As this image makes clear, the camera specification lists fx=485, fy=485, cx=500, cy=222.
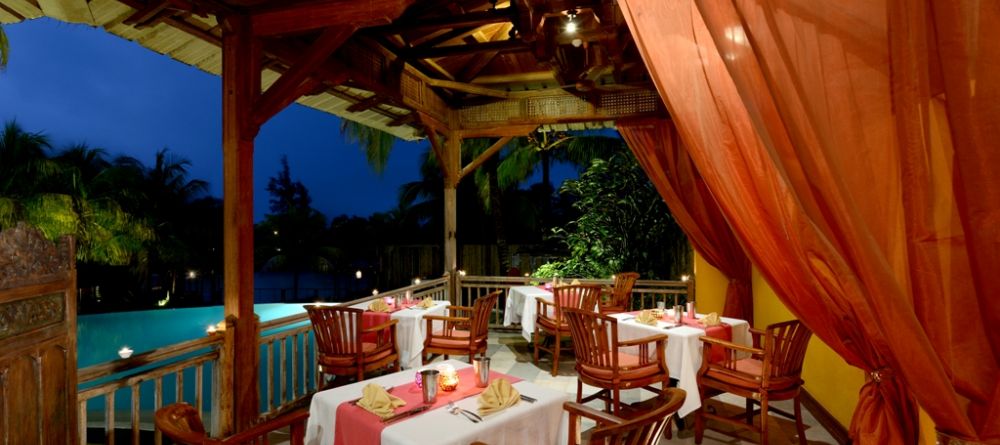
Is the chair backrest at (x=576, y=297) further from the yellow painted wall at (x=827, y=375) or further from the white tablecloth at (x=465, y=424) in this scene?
the white tablecloth at (x=465, y=424)

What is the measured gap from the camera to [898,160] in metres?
1.26

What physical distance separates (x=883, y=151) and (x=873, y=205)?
142 mm

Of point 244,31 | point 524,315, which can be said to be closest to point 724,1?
point 244,31

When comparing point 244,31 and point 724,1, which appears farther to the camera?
point 244,31

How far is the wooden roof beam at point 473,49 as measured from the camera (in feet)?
15.7

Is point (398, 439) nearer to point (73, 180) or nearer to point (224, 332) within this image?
point (224, 332)

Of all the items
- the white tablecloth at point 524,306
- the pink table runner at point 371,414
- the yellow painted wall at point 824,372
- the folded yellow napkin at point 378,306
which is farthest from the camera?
the white tablecloth at point 524,306

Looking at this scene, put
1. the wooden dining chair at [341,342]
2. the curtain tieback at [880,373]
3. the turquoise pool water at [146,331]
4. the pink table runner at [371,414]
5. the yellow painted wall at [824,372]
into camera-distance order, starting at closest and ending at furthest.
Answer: the curtain tieback at [880,373], the pink table runner at [371,414], the yellow painted wall at [824,372], the wooden dining chair at [341,342], the turquoise pool water at [146,331]

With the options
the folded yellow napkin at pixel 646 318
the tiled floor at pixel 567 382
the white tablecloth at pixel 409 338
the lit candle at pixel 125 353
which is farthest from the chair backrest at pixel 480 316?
the lit candle at pixel 125 353

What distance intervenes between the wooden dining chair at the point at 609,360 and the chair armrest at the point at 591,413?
1.25m

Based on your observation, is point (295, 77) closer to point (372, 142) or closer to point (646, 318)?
point (646, 318)

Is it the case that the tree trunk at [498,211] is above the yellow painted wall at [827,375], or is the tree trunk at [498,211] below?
above

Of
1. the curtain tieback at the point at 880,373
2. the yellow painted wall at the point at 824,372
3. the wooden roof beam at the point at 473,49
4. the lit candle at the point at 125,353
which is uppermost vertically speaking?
the wooden roof beam at the point at 473,49

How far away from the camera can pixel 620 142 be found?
11.1m
